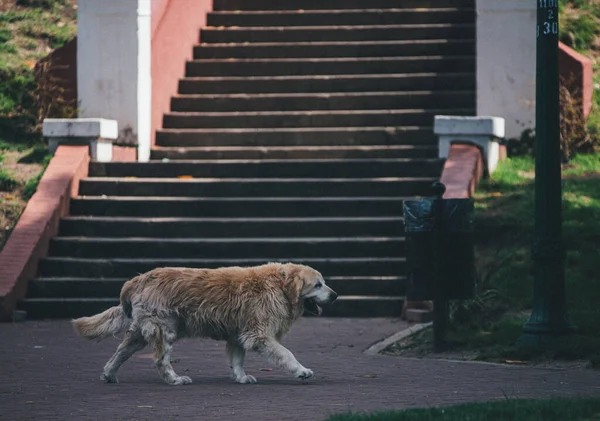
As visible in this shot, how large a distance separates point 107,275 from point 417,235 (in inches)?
193

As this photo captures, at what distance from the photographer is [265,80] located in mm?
19109

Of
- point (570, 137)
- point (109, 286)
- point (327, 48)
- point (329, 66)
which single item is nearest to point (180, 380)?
point (109, 286)

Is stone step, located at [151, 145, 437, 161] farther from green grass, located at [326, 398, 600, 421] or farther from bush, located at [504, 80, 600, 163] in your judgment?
green grass, located at [326, 398, 600, 421]

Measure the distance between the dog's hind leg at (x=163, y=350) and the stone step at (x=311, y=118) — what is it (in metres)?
8.81

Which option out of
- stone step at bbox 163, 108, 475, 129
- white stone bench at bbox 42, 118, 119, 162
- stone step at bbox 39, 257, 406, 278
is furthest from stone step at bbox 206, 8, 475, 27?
stone step at bbox 39, 257, 406, 278

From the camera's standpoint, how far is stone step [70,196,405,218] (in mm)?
15875

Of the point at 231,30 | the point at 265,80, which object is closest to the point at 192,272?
the point at 265,80

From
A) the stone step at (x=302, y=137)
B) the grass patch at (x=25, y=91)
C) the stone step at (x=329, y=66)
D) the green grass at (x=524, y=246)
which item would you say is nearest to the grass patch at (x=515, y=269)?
the green grass at (x=524, y=246)

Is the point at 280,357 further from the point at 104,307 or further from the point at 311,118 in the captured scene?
the point at 311,118

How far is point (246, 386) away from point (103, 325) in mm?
1276

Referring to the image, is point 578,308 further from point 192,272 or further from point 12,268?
point 12,268

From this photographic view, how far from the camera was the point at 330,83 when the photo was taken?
18906 millimetres

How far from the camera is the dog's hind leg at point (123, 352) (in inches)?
383

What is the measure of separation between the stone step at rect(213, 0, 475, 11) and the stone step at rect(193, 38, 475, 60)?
99cm
